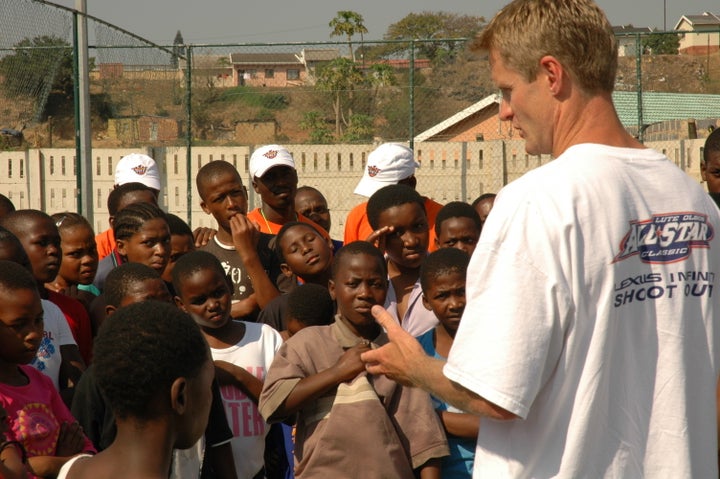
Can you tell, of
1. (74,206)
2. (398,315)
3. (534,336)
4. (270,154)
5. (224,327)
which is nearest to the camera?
(534,336)

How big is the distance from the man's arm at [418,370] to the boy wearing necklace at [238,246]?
286 cm

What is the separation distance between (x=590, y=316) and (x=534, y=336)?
→ 142 millimetres

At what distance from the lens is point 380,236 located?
5379 millimetres

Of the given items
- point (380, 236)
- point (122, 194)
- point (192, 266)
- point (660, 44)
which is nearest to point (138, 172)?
point (122, 194)

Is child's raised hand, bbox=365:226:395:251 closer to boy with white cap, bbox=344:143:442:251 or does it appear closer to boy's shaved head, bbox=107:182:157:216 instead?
boy with white cap, bbox=344:143:442:251

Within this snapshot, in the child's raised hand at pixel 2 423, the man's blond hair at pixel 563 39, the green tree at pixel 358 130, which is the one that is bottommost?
the child's raised hand at pixel 2 423

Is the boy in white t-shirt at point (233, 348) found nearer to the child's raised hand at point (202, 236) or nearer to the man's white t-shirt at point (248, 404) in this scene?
the man's white t-shirt at point (248, 404)

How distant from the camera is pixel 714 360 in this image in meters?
2.21

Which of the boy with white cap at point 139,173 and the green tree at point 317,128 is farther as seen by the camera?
the green tree at point 317,128

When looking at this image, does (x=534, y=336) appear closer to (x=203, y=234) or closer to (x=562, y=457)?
(x=562, y=457)

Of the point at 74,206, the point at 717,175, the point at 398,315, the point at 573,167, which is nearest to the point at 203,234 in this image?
the point at 398,315

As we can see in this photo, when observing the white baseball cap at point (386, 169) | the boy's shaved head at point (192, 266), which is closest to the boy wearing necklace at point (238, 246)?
the boy's shaved head at point (192, 266)

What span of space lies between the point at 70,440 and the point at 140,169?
438 centimetres

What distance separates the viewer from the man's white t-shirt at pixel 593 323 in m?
2.00
